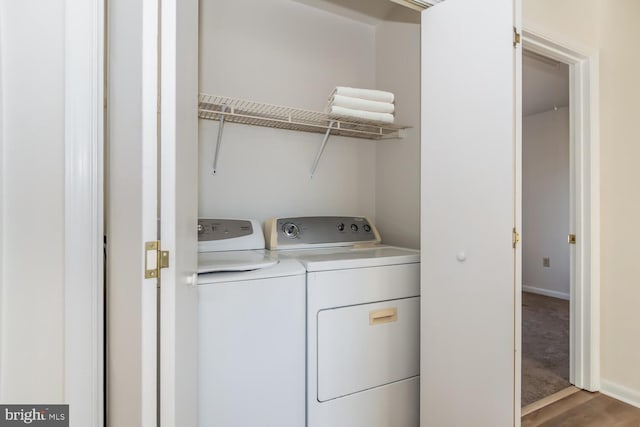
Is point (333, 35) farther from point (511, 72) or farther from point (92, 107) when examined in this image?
point (92, 107)

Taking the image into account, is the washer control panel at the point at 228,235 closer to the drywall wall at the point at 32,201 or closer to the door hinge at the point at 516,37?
the drywall wall at the point at 32,201

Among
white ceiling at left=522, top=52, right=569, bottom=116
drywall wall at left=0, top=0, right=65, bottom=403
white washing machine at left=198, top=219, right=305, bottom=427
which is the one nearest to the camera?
drywall wall at left=0, top=0, right=65, bottom=403

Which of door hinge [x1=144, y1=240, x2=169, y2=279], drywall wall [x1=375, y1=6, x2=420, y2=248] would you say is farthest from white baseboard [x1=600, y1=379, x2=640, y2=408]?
door hinge [x1=144, y1=240, x2=169, y2=279]

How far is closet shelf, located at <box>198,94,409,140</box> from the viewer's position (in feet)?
6.10

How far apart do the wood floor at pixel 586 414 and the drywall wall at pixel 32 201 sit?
7.44ft

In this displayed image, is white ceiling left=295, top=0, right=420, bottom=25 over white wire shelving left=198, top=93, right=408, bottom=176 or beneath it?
over

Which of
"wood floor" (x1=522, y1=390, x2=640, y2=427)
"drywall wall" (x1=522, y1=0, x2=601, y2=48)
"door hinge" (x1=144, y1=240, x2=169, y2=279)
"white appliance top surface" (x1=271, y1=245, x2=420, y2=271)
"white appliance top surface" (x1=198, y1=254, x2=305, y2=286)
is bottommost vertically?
"wood floor" (x1=522, y1=390, x2=640, y2=427)

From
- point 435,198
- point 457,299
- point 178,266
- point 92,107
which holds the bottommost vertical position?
point 457,299

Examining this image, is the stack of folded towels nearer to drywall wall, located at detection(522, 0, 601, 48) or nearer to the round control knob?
the round control knob

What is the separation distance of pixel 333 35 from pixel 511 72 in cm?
145

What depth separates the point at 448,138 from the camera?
4.98 feet

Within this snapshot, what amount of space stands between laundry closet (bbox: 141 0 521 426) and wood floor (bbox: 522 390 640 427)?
86 cm

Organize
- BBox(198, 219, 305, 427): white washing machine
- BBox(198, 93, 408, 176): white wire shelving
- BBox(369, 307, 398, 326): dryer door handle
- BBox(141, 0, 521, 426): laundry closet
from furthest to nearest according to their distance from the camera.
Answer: BBox(198, 93, 408, 176): white wire shelving
BBox(369, 307, 398, 326): dryer door handle
BBox(198, 219, 305, 427): white washing machine
BBox(141, 0, 521, 426): laundry closet

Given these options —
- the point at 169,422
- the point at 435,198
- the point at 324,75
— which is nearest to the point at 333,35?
the point at 324,75
